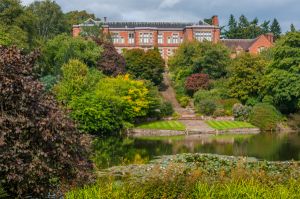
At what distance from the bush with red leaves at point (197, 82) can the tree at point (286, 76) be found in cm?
801

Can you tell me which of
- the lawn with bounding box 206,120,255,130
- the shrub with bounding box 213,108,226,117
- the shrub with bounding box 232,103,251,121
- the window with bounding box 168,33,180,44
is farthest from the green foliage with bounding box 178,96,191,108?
the window with bounding box 168,33,180,44

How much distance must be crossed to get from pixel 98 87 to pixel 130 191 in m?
32.8

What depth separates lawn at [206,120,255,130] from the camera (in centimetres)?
4491

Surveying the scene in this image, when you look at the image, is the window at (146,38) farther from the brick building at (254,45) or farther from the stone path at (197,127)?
the stone path at (197,127)

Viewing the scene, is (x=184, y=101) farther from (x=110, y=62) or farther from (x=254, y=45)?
(x=254, y=45)

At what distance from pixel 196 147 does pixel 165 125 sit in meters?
12.1

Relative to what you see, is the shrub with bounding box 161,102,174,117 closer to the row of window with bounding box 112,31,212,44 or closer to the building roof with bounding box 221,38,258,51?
the row of window with bounding box 112,31,212,44

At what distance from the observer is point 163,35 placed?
74875mm

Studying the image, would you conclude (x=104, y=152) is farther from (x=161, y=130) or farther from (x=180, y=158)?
(x=161, y=130)

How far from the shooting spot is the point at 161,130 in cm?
4278

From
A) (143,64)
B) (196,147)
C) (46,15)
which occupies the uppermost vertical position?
(46,15)

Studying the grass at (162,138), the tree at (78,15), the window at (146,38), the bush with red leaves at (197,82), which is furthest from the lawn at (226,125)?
the tree at (78,15)

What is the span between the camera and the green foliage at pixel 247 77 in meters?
49.6

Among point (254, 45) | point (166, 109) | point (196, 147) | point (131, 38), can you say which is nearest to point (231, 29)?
point (254, 45)
